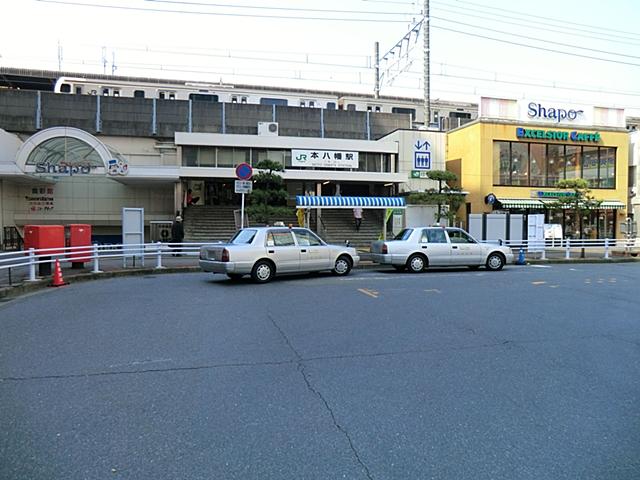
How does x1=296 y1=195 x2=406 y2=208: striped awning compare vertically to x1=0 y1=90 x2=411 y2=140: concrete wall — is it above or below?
below

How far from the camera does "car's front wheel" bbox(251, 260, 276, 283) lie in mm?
12609

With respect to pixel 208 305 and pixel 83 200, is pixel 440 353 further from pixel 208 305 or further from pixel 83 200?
pixel 83 200

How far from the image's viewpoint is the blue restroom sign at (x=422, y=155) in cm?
3584

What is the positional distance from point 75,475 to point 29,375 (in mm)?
2447

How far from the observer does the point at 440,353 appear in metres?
6.06

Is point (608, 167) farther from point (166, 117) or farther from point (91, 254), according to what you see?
point (91, 254)

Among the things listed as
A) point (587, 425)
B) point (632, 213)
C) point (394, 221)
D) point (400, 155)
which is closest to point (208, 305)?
point (587, 425)

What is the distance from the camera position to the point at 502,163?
110ft

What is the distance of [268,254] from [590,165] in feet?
101

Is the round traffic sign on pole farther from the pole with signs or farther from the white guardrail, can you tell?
the white guardrail

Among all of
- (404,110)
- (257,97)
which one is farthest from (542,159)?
(257,97)

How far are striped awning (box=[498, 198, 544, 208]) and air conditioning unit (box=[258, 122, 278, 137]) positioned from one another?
16.7 m

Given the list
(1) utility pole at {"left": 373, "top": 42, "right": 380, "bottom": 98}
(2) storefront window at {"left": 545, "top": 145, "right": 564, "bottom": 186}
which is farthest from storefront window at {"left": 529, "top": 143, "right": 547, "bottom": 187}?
(1) utility pole at {"left": 373, "top": 42, "right": 380, "bottom": 98}

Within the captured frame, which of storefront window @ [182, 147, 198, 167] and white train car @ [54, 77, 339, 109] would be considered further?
white train car @ [54, 77, 339, 109]
